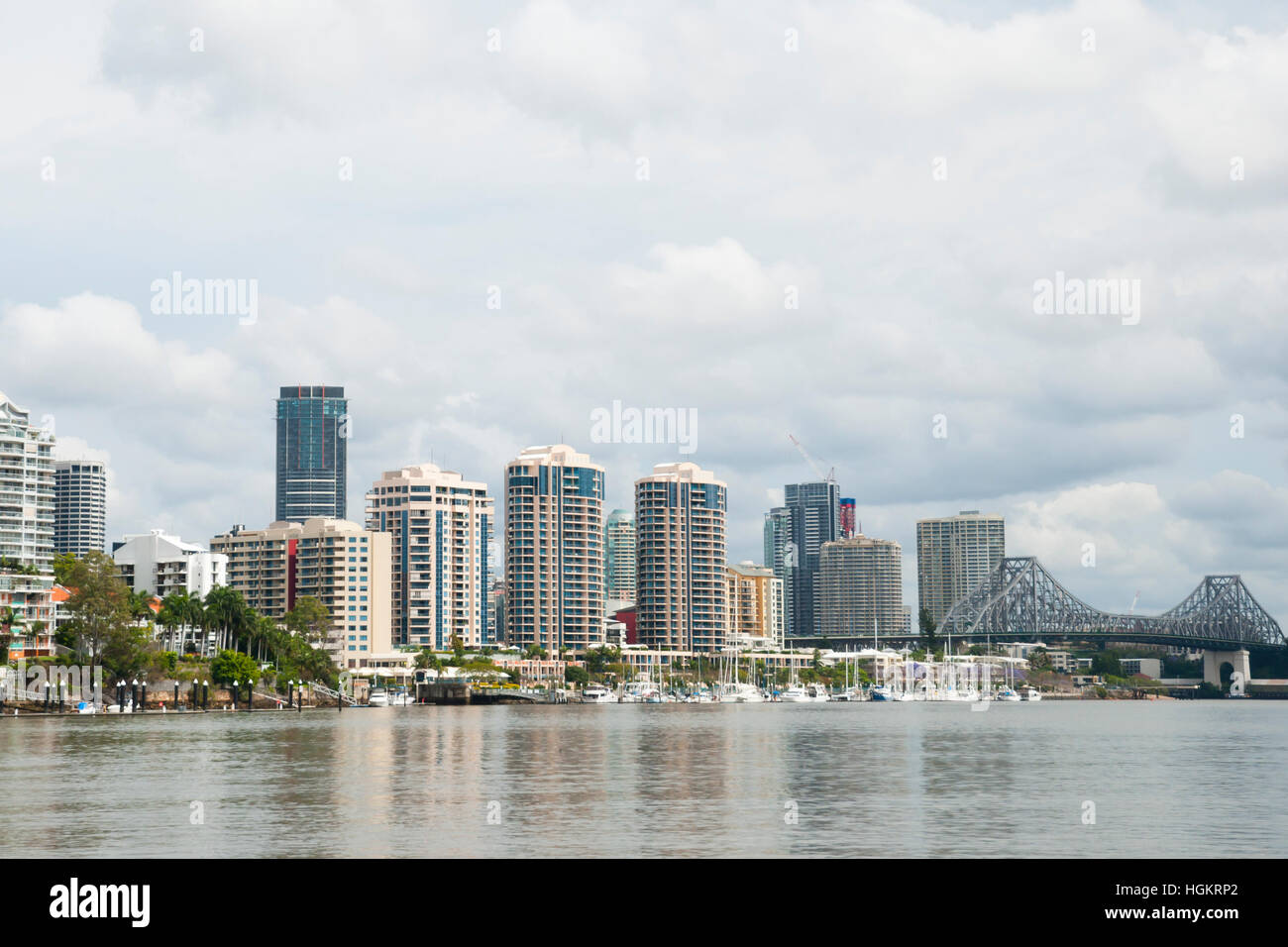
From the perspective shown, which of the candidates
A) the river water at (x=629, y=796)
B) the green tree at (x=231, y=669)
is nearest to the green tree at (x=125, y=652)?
the green tree at (x=231, y=669)

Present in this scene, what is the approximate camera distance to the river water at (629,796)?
4412 cm

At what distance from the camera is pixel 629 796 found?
5972 cm

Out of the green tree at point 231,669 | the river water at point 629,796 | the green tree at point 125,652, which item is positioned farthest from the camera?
the green tree at point 231,669

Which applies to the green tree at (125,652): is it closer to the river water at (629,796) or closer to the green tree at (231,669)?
the green tree at (231,669)

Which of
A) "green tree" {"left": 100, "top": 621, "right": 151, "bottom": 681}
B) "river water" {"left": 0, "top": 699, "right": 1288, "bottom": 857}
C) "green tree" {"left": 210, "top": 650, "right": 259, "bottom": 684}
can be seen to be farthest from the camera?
"green tree" {"left": 210, "top": 650, "right": 259, "bottom": 684}

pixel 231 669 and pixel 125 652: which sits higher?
pixel 125 652

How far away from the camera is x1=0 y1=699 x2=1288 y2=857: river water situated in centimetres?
4412

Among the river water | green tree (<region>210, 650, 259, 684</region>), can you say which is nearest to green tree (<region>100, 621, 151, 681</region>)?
green tree (<region>210, 650, 259, 684</region>)

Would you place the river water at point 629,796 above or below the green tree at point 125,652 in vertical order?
below

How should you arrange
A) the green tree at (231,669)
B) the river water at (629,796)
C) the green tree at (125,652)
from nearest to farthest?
1. the river water at (629,796)
2. the green tree at (125,652)
3. the green tree at (231,669)

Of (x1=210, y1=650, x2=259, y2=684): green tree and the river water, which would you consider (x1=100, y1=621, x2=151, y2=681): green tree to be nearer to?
(x1=210, y1=650, x2=259, y2=684): green tree

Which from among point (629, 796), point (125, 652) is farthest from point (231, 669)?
point (629, 796)

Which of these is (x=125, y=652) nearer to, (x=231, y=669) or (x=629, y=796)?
(x=231, y=669)

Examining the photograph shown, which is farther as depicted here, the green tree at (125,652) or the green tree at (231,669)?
the green tree at (231,669)
